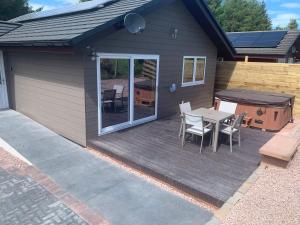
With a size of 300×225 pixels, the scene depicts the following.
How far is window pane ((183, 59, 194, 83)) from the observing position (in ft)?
30.7

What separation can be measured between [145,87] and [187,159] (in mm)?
4015

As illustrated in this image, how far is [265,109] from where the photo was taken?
7.83 meters

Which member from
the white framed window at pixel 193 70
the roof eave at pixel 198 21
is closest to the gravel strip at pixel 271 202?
the roof eave at pixel 198 21

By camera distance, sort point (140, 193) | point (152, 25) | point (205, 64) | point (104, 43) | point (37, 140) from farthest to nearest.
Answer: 1. point (205, 64)
2. point (152, 25)
3. point (37, 140)
4. point (104, 43)
5. point (140, 193)

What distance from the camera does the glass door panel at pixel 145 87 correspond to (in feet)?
25.0

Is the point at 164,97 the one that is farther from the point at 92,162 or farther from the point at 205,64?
the point at 92,162

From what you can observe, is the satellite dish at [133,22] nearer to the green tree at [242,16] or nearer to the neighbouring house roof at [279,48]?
the neighbouring house roof at [279,48]

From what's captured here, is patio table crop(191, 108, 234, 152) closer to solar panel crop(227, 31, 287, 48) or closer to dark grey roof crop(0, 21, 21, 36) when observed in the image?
dark grey roof crop(0, 21, 21, 36)

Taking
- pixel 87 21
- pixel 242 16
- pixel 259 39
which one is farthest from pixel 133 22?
pixel 242 16

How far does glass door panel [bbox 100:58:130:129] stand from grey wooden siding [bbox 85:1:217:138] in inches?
18.7

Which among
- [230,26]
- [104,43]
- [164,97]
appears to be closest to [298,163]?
[164,97]

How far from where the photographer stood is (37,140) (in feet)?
20.6

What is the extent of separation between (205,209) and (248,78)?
8387mm

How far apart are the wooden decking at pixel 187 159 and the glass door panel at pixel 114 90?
3.09ft
